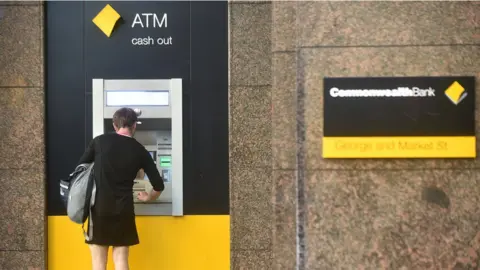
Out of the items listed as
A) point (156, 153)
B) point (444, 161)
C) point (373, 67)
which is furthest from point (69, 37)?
point (444, 161)

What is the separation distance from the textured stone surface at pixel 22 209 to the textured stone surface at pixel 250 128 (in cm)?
166

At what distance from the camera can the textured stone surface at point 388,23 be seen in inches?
145

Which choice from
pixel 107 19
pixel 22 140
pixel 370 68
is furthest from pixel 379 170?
pixel 22 140

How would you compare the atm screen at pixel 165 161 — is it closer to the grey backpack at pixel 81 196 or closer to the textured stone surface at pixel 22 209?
the grey backpack at pixel 81 196

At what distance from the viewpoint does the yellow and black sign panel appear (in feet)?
12.0

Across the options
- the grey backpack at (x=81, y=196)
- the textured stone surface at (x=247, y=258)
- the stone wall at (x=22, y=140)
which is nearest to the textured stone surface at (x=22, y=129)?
the stone wall at (x=22, y=140)

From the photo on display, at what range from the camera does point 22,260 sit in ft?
17.3

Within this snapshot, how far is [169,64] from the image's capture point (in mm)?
5254

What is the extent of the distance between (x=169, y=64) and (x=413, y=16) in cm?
224

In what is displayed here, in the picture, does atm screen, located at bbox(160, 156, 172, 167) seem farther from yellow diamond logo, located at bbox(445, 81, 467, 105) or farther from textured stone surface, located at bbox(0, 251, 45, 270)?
yellow diamond logo, located at bbox(445, 81, 467, 105)

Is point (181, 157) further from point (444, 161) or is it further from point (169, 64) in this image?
point (444, 161)

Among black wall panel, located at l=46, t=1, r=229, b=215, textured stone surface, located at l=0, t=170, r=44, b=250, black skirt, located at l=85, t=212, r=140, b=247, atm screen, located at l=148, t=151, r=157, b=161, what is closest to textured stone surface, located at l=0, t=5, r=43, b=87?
black wall panel, located at l=46, t=1, r=229, b=215

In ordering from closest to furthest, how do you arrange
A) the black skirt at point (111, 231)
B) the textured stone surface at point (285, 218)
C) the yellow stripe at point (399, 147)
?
the yellow stripe at point (399, 147)
the textured stone surface at point (285, 218)
the black skirt at point (111, 231)

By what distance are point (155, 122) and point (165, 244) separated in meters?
1.04
